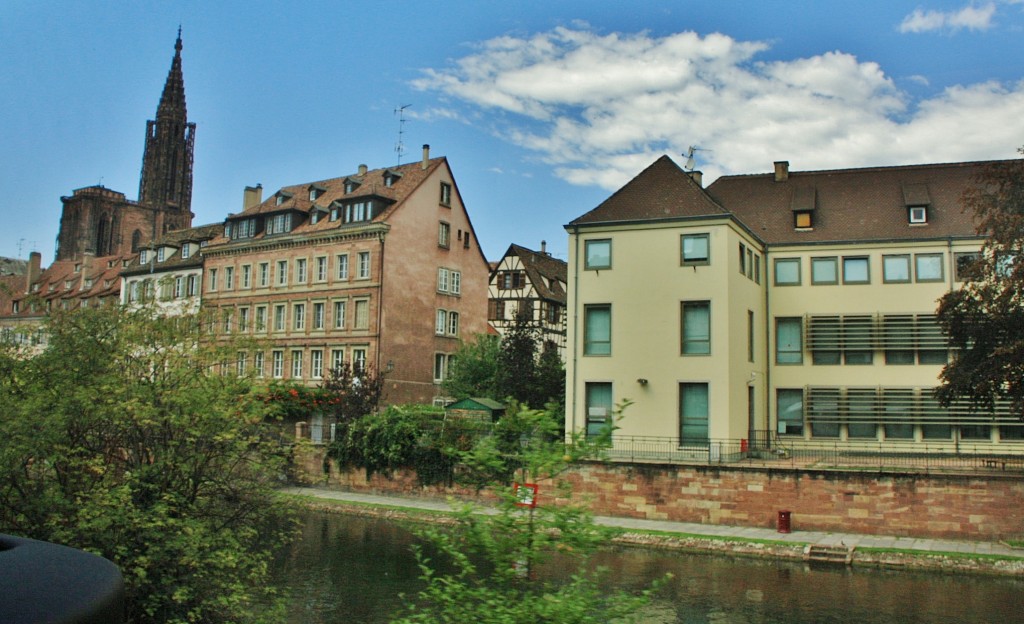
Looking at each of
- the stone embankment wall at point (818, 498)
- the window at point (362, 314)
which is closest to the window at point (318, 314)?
the window at point (362, 314)

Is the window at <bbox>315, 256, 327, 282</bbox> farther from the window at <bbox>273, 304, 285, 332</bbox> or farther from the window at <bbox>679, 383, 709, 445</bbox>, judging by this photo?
the window at <bbox>679, 383, 709, 445</bbox>

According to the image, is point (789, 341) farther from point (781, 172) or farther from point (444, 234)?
point (444, 234)

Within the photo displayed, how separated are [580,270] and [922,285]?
14.2m

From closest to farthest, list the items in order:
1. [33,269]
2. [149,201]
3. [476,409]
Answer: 1. [476,409]
2. [33,269]
3. [149,201]

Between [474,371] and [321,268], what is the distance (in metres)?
11.3

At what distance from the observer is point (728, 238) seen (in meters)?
33.9

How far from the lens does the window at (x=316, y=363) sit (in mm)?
50938

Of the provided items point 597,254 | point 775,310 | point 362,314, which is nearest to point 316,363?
point 362,314

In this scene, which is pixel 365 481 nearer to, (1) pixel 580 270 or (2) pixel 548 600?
(1) pixel 580 270

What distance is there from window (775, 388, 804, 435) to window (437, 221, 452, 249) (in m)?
22.5

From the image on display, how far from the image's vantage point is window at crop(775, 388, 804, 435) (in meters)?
38.2

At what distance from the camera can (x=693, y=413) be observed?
110ft

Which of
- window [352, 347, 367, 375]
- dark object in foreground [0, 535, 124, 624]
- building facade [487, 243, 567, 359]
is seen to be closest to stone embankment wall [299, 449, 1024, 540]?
A: window [352, 347, 367, 375]

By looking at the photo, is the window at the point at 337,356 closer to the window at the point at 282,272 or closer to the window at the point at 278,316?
the window at the point at 278,316
